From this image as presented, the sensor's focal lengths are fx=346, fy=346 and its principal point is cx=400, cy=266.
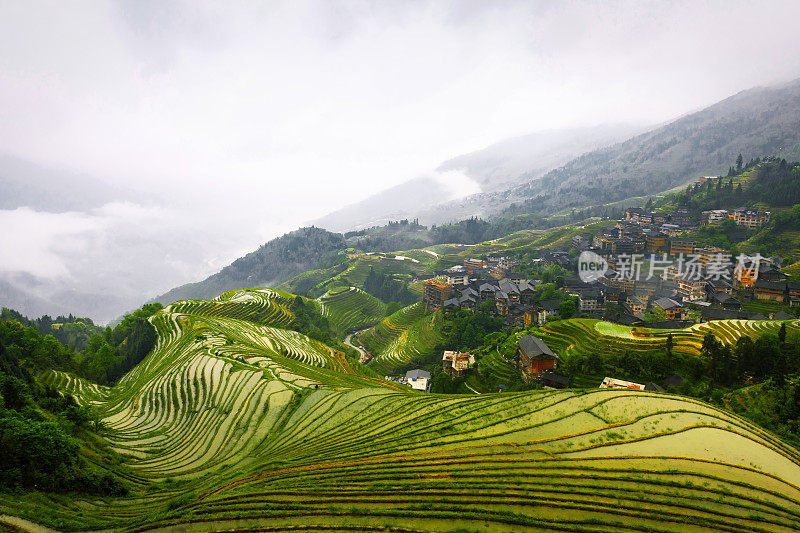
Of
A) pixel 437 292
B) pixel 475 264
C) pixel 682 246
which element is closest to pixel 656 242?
pixel 682 246

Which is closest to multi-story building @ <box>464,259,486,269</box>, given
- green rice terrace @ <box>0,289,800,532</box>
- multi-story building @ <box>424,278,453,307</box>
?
multi-story building @ <box>424,278,453,307</box>

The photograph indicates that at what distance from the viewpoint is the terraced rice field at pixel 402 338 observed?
200 ft

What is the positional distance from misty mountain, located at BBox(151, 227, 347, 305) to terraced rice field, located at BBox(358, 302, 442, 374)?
108191mm

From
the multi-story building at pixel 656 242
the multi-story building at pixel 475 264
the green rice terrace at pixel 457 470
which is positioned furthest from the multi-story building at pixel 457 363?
the multi-story building at pixel 656 242

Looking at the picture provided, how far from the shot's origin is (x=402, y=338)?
227ft

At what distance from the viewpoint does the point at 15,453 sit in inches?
482

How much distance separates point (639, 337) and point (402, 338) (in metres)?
40.4

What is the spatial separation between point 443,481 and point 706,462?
9.29m

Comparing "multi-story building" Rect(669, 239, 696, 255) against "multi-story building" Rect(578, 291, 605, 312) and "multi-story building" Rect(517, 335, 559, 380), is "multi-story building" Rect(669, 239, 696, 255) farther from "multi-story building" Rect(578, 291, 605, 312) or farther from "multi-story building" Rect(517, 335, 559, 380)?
"multi-story building" Rect(517, 335, 559, 380)

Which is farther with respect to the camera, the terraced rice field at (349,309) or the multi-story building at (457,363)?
the terraced rice field at (349,309)

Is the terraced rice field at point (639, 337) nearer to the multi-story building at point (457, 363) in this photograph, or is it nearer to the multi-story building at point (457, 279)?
the multi-story building at point (457, 363)

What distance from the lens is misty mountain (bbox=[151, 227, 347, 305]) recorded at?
608 feet

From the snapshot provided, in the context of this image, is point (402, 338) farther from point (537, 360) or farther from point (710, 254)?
point (710, 254)

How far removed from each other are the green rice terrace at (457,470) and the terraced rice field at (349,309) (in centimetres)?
6453
